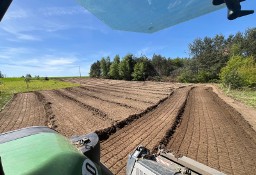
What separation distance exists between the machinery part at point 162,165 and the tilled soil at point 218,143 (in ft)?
12.4

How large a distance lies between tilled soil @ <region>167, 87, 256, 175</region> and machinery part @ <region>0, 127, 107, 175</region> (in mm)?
5857

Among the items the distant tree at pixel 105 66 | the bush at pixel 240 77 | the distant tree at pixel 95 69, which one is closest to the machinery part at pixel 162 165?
the bush at pixel 240 77

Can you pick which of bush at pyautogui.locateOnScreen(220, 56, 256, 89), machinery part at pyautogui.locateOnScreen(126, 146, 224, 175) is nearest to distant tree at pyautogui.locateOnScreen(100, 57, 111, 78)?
bush at pyautogui.locateOnScreen(220, 56, 256, 89)

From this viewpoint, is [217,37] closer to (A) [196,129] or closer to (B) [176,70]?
(B) [176,70]

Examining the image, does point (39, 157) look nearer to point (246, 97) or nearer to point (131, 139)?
point (131, 139)

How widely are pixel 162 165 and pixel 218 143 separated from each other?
6.63m

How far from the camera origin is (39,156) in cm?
157

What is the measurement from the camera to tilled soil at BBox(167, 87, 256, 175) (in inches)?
281

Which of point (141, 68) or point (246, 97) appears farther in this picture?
point (141, 68)

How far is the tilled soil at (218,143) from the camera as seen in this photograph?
7141 mm

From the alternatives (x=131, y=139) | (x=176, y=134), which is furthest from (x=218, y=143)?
(x=131, y=139)

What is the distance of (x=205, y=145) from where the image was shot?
8.69 metres

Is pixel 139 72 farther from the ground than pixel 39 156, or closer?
closer

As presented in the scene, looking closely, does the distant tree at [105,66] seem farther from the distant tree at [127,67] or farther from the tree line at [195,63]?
the distant tree at [127,67]
